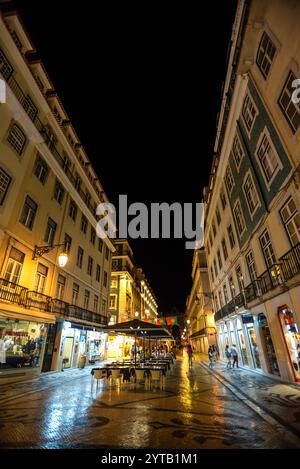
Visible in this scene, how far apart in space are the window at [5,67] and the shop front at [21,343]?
546 inches

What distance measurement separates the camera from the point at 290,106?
10.3m

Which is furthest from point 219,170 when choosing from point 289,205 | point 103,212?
point 103,212

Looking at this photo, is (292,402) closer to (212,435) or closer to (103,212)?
(212,435)

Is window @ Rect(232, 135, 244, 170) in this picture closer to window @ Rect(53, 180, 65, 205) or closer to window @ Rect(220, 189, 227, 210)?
window @ Rect(220, 189, 227, 210)

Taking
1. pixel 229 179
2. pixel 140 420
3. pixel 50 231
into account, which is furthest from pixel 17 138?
pixel 140 420

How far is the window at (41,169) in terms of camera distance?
16636 mm

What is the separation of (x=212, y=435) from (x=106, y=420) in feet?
9.20

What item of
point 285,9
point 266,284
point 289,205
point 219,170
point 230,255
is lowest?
point 266,284

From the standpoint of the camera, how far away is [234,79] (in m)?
14.6

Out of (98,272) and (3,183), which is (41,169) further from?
(98,272)

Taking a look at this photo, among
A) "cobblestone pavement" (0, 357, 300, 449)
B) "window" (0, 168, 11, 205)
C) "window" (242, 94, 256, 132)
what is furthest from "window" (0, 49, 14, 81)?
"cobblestone pavement" (0, 357, 300, 449)

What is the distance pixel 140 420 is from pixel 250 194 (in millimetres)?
13832

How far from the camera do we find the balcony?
403 inches
